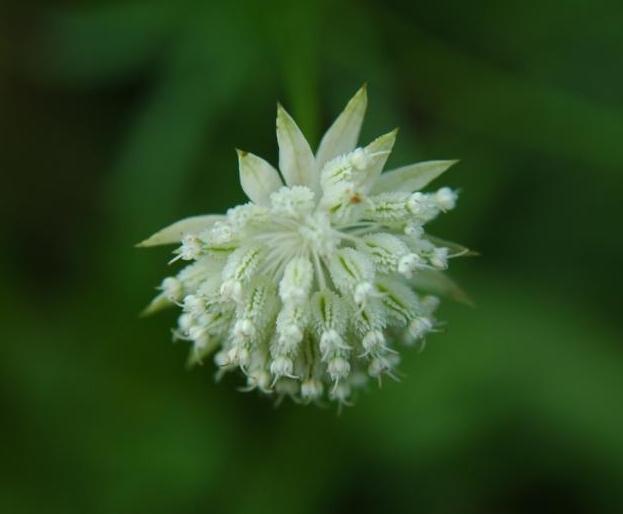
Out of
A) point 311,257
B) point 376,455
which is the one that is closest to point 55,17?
point 311,257

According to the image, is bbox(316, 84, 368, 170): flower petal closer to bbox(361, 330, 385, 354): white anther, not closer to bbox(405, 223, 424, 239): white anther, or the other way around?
bbox(405, 223, 424, 239): white anther

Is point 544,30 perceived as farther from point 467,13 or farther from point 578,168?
point 578,168

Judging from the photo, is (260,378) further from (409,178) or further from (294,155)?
(409,178)

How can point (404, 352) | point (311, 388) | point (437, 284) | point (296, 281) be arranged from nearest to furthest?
point (296, 281)
point (311, 388)
point (437, 284)
point (404, 352)

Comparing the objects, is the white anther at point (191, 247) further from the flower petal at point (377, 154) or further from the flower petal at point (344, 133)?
the flower petal at point (377, 154)

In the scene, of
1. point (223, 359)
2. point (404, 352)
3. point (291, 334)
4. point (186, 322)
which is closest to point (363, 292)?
point (291, 334)

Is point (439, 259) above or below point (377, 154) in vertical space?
below
